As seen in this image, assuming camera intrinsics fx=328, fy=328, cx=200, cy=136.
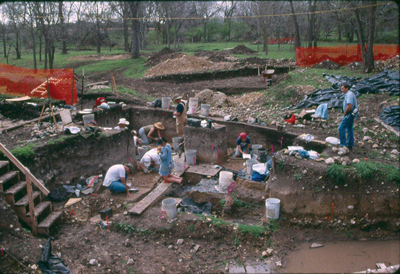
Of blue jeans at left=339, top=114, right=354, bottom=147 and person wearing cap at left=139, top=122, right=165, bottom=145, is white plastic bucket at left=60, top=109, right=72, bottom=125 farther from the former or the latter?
blue jeans at left=339, top=114, right=354, bottom=147

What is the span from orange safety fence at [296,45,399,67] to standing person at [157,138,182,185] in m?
16.2

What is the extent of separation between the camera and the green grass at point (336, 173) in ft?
22.2

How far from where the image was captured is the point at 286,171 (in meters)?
→ 7.26

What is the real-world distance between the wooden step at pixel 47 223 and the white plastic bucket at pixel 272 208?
4342 millimetres

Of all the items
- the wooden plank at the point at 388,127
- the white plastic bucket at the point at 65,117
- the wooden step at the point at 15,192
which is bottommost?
the wooden step at the point at 15,192

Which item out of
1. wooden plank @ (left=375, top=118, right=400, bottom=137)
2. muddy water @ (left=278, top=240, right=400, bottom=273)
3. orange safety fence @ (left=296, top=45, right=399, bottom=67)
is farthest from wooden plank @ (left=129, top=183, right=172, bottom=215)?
orange safety fence @ (left=296, top=45, right=399, bottom=67)

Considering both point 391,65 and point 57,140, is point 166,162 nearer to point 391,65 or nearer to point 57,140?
point 57,140

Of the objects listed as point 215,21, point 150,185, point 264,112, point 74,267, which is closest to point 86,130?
point 150,185

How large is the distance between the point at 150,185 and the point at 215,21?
46.1 metres

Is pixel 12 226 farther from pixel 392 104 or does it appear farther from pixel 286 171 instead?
pixel 392 104

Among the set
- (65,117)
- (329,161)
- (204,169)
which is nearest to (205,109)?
(204,169)

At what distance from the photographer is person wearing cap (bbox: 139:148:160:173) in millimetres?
9688

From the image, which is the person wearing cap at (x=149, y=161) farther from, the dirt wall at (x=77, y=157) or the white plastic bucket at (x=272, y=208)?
the white plastic bucket at (x=272, y=208)

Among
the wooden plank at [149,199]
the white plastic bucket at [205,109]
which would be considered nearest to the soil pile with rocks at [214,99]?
the white plastic bucket at [205,109]
